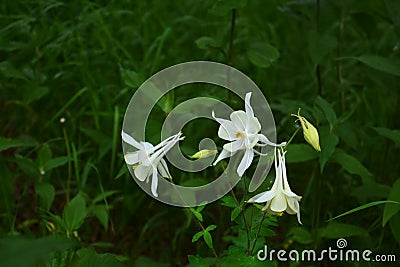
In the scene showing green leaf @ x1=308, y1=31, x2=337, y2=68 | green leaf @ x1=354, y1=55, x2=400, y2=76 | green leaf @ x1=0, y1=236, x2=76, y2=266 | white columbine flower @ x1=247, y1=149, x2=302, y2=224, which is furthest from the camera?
green leaf @ x1=308, y1=31, x2=337, y2=68

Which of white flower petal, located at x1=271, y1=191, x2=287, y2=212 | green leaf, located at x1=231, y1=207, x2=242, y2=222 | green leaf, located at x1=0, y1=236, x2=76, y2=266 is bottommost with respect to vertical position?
green leaf, located at x1=231, y1=207, x2=242, y2=222

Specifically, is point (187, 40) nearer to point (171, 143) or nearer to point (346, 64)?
point (346, 64)

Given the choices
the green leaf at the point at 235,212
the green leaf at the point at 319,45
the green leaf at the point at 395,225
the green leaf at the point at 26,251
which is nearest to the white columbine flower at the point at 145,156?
the green leaf at the point at 235,212

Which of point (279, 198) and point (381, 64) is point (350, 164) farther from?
point (279, 198)

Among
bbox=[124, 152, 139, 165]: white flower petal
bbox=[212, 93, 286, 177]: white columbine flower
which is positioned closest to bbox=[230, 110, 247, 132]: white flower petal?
bbox=[212, 93, 286, 177]: white columbine flower

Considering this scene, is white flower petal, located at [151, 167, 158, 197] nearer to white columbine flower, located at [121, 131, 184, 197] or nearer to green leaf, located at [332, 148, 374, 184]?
white columbine flower, located at [121, 131, 184, 197]

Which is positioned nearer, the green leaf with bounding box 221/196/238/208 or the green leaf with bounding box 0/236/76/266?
the green leaf with bounding box 0/236/76/266

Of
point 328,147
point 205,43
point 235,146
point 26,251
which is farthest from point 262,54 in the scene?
point 26,251
